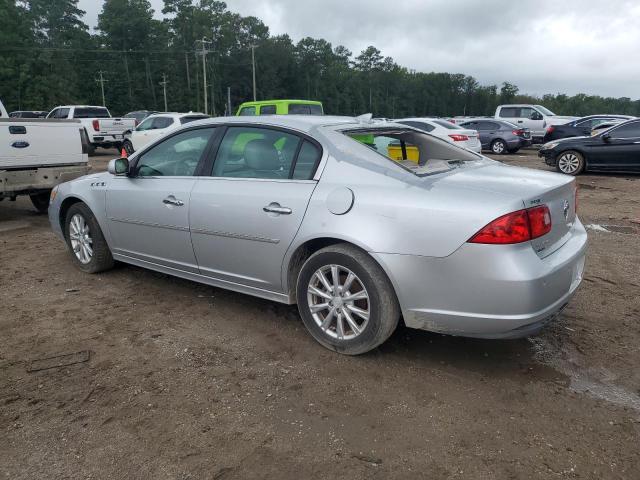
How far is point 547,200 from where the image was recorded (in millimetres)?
3064

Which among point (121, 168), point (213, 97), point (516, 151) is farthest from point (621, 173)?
point (213, 97)

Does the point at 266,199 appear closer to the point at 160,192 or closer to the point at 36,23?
the point at 160,192

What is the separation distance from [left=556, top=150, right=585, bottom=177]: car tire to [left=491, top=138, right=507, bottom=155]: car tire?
21.5 ft

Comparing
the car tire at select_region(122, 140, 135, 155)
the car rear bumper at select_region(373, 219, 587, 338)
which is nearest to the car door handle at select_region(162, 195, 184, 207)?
the car rear bumper at select_region(373, 219, 587, 338)

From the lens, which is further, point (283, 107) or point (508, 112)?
point (508, 112)

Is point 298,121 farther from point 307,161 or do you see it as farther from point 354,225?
point 354,225

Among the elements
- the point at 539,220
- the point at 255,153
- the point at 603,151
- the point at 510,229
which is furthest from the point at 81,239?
the point at 603,151

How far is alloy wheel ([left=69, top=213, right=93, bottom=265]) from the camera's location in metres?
5.01

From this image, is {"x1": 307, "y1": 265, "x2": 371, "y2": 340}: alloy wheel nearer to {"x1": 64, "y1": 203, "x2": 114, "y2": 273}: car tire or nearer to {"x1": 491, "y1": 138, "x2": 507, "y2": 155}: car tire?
{"x1": 64, "y1": 203, "x2": 114, "y2": 273}: car tire

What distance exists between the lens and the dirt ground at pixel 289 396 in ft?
7.86

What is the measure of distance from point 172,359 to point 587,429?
2414 mm

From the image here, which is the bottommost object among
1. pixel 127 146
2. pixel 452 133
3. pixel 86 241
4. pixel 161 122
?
pixel 127 146

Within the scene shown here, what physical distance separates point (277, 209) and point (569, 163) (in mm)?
11693

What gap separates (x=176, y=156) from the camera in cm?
432
